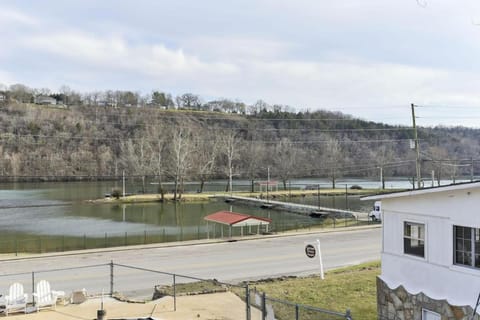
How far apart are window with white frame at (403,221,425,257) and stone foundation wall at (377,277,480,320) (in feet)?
3.46

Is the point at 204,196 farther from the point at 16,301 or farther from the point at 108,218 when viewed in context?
the point at 16,301

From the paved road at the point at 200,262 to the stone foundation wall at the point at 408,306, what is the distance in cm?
904

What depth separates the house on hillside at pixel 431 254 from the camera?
1183 centimetres

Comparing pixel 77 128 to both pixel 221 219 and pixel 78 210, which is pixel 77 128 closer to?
pixel 78 210

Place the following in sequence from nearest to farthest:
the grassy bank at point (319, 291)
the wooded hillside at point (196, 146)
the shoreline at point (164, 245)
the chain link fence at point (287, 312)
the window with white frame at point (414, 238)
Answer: the window with white frame at point (414, 238) < the chain link fence at point (287, 312) < the grassy bank at point (319, 291) < the shoreline at point (164, 245) < the wooded hillside at point (196, 146)

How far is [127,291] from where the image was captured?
66.6ft

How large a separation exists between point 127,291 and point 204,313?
20.2ft

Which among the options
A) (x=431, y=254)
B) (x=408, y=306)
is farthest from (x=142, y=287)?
(x=431, y=254)

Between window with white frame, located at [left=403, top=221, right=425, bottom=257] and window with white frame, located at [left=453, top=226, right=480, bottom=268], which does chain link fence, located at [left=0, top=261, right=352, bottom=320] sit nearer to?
window with white frame, located at [left=403, top=221, right=425, bottom=257]

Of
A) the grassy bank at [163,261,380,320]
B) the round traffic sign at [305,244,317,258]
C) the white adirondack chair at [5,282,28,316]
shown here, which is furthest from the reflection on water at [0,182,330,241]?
the white adirondack chair at [5,282,28,316]

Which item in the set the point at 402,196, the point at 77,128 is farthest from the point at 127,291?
the point at 77,128

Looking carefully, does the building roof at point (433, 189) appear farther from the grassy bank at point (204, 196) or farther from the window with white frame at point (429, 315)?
the grassy bank at point (204, 196)

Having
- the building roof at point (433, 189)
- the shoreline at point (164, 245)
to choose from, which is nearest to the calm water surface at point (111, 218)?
the shoreline at point (164, 245)

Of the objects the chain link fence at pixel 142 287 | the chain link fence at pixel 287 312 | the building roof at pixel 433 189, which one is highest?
the building roof at pixel 433 189
